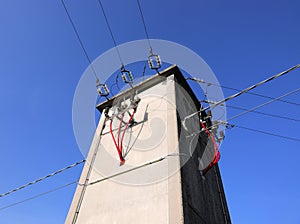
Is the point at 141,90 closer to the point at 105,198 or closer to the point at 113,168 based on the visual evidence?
the point at 113,168

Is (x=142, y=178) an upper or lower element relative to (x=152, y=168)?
lower

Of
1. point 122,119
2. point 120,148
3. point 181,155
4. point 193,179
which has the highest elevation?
point 122,119

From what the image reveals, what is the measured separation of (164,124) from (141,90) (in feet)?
6.56

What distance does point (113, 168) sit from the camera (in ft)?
14.1

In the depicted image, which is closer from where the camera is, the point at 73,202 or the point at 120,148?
the point at 73,202

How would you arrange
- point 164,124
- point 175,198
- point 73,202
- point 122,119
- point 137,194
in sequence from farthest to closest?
point 122,119 → point 164,124 → point 73,202 → point 137,194 → point 175,198

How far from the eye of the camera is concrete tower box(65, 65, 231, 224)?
10.4 ft

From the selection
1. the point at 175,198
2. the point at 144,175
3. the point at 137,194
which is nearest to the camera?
the point at 175,198

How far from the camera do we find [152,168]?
371 cm

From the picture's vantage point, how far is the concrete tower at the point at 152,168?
3178 millimetres

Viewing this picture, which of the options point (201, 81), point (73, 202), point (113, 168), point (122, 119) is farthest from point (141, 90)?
point (73, 202)

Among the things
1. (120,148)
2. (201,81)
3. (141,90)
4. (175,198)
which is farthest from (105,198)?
(201,81)

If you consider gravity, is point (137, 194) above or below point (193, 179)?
below

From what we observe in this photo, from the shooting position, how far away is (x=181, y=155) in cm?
365
